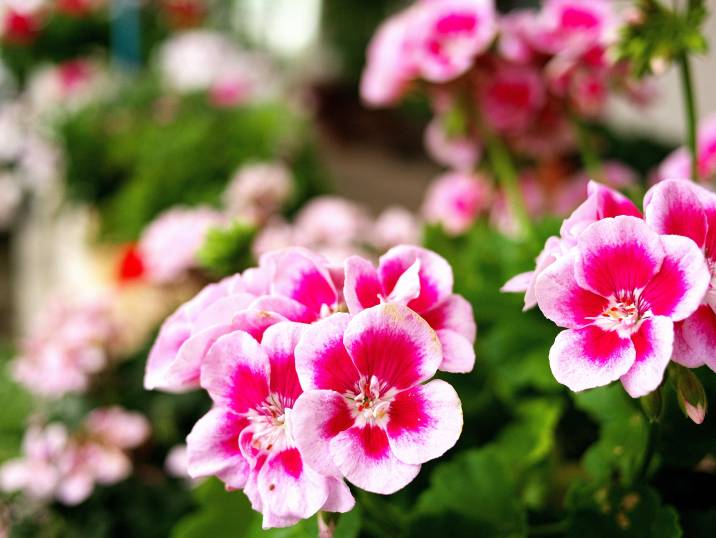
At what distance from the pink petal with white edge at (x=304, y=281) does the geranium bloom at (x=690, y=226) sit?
177mm

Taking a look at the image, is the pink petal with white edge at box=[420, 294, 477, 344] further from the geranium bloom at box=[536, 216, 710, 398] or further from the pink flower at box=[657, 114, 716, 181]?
the pink flower at box=[657, 114, 716, 181]

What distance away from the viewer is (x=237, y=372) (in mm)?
397

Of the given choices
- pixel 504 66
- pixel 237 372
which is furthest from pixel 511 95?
pixel 237 372

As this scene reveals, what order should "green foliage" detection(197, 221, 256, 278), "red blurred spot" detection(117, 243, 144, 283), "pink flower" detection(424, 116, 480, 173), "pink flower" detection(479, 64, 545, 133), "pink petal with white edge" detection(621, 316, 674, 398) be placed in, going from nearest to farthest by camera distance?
"pink petal with white edge" detection(621, 316, 674, 398)
"green foliage" detection(197, 221, 256, 278)
"pink flower" detection(479, 64, 545, 133)
"pink flower" detection(424, 116, 480, 173)
"red blurred spot" detection(117, 243, 144, 283)

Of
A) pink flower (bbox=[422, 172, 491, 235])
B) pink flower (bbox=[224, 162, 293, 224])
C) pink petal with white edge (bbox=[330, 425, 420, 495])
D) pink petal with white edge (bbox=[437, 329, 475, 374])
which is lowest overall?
pink flower (bbox=[422, 172, 491, 235])

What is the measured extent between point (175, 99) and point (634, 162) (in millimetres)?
1500

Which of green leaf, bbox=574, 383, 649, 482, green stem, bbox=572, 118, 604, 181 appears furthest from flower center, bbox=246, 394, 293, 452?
green stem, bbox=572, 118, 604, 181

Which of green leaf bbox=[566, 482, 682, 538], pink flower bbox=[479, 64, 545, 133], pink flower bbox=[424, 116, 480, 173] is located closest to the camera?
green leaf bbox=[566, 482, 682, 538]

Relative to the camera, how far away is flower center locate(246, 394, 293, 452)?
0.39 m

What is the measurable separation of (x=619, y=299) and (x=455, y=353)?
0.09m

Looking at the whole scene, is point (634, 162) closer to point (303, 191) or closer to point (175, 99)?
point (303, 191)

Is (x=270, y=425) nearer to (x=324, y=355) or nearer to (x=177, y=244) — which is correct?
(x=324, y=355)

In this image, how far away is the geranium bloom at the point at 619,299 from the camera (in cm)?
35

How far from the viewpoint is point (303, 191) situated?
1.85 m
